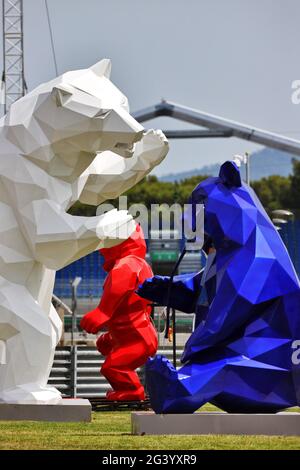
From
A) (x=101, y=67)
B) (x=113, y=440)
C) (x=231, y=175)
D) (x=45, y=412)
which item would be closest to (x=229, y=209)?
(x=231, y=175)

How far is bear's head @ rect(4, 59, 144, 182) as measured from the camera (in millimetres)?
11820

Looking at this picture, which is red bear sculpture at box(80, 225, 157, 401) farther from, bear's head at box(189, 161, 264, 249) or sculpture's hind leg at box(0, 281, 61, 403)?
bear's head at box(189, 161, 264, 249)

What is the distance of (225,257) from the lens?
10148 millimetres

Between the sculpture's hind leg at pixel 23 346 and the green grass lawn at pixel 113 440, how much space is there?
1.43 metres

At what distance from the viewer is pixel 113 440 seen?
9.14 metres

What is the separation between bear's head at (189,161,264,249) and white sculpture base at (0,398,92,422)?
2.48m

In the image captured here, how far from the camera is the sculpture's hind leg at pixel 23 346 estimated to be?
467 inches

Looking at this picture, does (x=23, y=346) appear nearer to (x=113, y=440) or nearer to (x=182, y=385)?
(x=182, y=385)

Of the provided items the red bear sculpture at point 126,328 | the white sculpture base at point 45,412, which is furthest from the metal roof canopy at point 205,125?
the white sculpture base at point 45,412

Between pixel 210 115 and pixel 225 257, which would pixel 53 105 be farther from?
pixel 210 115

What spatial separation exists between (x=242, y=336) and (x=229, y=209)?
42.2 inches

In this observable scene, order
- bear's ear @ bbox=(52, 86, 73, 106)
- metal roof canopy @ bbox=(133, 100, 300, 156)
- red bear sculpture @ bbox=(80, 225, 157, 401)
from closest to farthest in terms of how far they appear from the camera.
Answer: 1. bear's ear @ bbox=(52, 86, 73, 106)
2. red bear sculpture @ bbox=(80, 225, 157, 401)
3. metal roof canopy @ bbox=(133, 100, 300, 156)

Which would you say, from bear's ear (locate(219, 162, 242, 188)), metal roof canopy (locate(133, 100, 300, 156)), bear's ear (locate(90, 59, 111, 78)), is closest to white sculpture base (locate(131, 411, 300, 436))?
bear's ear (locate(219, 162, 242, 188))

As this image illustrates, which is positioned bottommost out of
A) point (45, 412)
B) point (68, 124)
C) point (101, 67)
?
point (45, 412)
